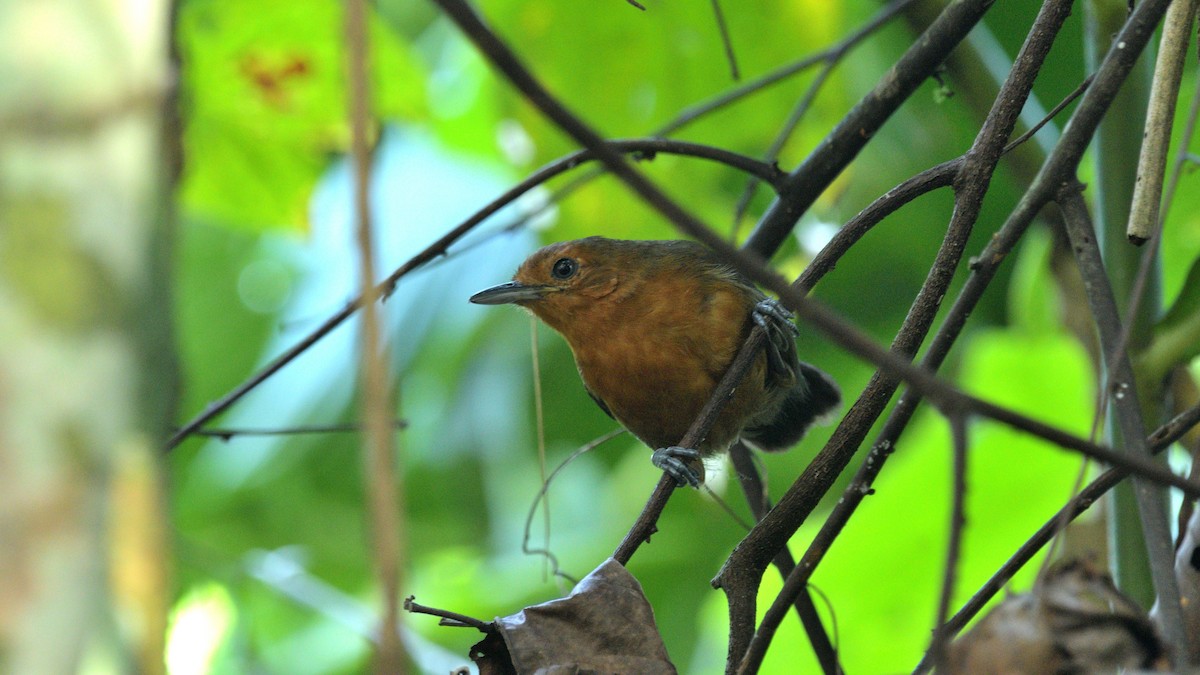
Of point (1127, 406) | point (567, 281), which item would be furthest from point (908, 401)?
point (567, 281)

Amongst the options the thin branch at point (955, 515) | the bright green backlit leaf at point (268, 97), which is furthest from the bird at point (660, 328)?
the thin branch at point (955, 515)

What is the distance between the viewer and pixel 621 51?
15.1 ft

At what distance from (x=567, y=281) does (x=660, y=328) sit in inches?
17.9

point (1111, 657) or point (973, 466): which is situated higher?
point (973, 466)

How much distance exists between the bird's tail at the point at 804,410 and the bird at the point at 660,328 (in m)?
0.17

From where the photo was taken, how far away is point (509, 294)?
4008 mm

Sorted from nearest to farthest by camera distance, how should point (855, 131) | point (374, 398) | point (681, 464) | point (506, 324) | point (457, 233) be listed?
point (374, 398)
point (457, 233)
point (855, 131)
point (681, 464)
point (506, 324)

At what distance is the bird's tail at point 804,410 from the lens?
4.45 m

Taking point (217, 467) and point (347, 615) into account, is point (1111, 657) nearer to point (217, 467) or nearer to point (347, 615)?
point (347, 615)

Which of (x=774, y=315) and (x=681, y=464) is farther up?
(x=774, y=315)

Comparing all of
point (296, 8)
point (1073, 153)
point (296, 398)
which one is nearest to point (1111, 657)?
→ point (1073, 153)

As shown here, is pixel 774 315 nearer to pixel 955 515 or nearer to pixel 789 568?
pixel 789 568

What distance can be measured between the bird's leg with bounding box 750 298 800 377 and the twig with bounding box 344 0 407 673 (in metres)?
2.55

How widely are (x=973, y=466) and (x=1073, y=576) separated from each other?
4021 mm
